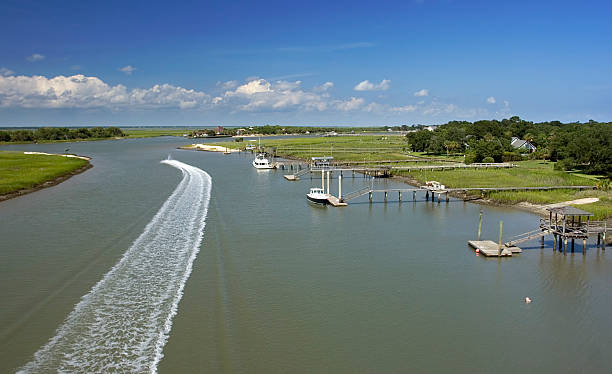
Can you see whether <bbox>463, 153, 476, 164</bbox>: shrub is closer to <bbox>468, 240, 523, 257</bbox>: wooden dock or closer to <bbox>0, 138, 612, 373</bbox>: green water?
<bbox>0, 138, 612, 373</bbox>: green water

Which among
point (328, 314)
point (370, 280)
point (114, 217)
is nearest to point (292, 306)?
point (328, 314)

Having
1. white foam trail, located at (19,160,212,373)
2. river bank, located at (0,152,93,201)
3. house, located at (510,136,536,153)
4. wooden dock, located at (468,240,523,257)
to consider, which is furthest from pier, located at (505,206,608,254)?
house, located at (510,136,536,153)

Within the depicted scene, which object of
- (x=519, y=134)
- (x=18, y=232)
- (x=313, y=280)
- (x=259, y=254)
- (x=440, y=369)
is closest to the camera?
(x=440, y=369)

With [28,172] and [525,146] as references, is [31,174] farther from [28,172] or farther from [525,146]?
[525,146]

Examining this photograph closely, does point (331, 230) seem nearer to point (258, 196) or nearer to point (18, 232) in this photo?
point (258, 196)

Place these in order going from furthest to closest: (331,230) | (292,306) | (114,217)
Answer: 1. (114,217)
2. (331,230)
3. (292,306)

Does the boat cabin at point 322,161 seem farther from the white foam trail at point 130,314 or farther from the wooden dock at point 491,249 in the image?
the wooden dock at point 491,249

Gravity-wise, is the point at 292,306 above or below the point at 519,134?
below
